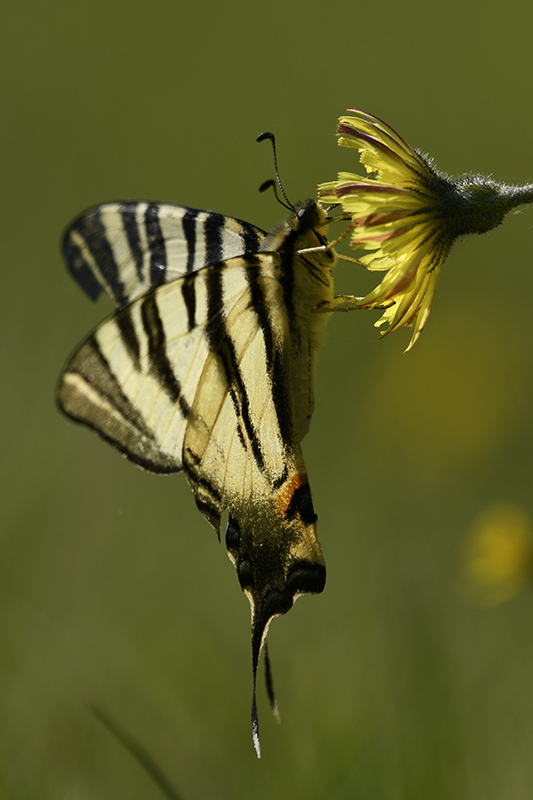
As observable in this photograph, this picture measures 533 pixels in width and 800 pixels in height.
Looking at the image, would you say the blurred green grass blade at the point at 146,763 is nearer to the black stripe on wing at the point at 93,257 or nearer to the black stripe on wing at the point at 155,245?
the black stripe on wing at the point at 155,245

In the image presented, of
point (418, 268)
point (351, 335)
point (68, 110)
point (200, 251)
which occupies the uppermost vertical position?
point (68, 110)

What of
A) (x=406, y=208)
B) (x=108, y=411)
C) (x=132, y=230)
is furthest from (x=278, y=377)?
(x=132, y=230)

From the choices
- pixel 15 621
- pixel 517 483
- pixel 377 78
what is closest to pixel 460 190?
pixel 15 621

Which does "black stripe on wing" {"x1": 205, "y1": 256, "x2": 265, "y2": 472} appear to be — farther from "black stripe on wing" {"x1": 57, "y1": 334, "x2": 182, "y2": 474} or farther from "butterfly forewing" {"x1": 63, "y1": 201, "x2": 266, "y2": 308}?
"butterfly forewing" {"x1": 63, "y1": 201, "x2": 266, "y2": 308}

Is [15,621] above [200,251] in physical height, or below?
below

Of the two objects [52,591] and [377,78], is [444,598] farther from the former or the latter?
[377,78]

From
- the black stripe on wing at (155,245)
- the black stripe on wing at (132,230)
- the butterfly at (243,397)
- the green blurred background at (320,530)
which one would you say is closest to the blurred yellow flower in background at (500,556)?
the green blurred background at (320,530)

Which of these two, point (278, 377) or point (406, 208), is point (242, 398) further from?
point (406, 208)
